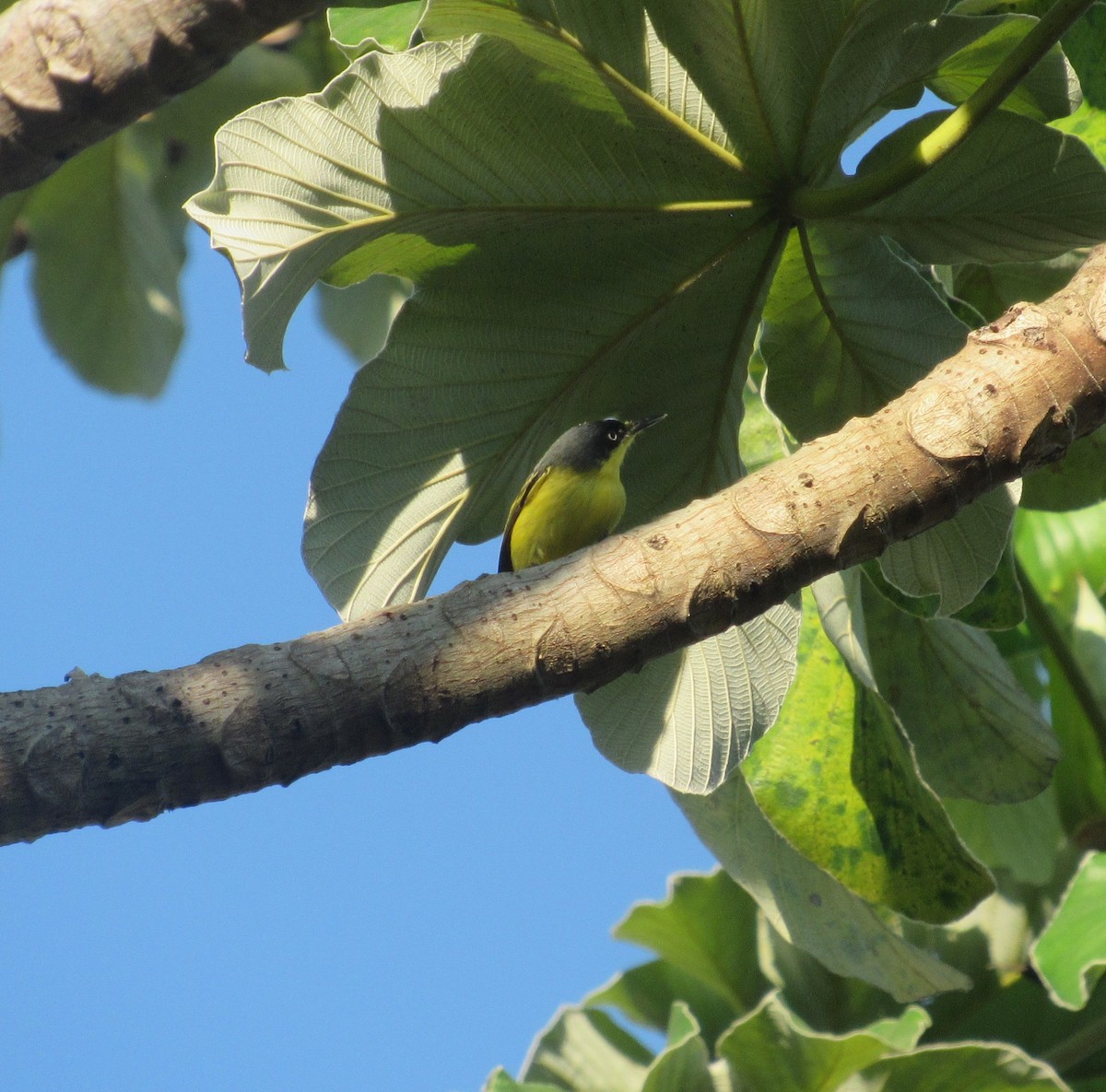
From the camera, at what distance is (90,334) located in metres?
3.72

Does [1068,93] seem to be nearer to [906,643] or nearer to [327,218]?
[906,643]

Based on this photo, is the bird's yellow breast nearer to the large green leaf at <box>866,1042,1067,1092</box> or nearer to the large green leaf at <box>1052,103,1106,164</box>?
the large green leaf at <box>1052,103,1106,164</box>

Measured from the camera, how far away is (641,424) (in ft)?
7.25

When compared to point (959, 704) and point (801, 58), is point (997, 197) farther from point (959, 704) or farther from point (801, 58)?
point (959, 704)

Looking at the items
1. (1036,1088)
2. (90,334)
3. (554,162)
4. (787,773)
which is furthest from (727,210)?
(90,334)

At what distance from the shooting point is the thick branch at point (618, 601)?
127cm

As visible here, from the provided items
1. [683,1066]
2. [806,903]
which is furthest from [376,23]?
→ [683,1066]

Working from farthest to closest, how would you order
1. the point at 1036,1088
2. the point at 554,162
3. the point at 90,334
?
the point at 90,334, the point at 1036,1088, the point at 554,162

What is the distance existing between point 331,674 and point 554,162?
0.97m

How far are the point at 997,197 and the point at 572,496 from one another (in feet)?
3.42

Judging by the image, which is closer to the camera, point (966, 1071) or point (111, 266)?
point (966, 1071)

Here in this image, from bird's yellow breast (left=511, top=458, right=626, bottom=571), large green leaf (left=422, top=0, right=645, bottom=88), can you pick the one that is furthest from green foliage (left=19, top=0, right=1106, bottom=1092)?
bird's yellow breast (left=511, top=458, right=626, bottom=571)

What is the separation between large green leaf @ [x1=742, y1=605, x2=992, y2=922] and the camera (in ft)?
8.21

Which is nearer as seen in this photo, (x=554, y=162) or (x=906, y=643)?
(x=554, y=162)
